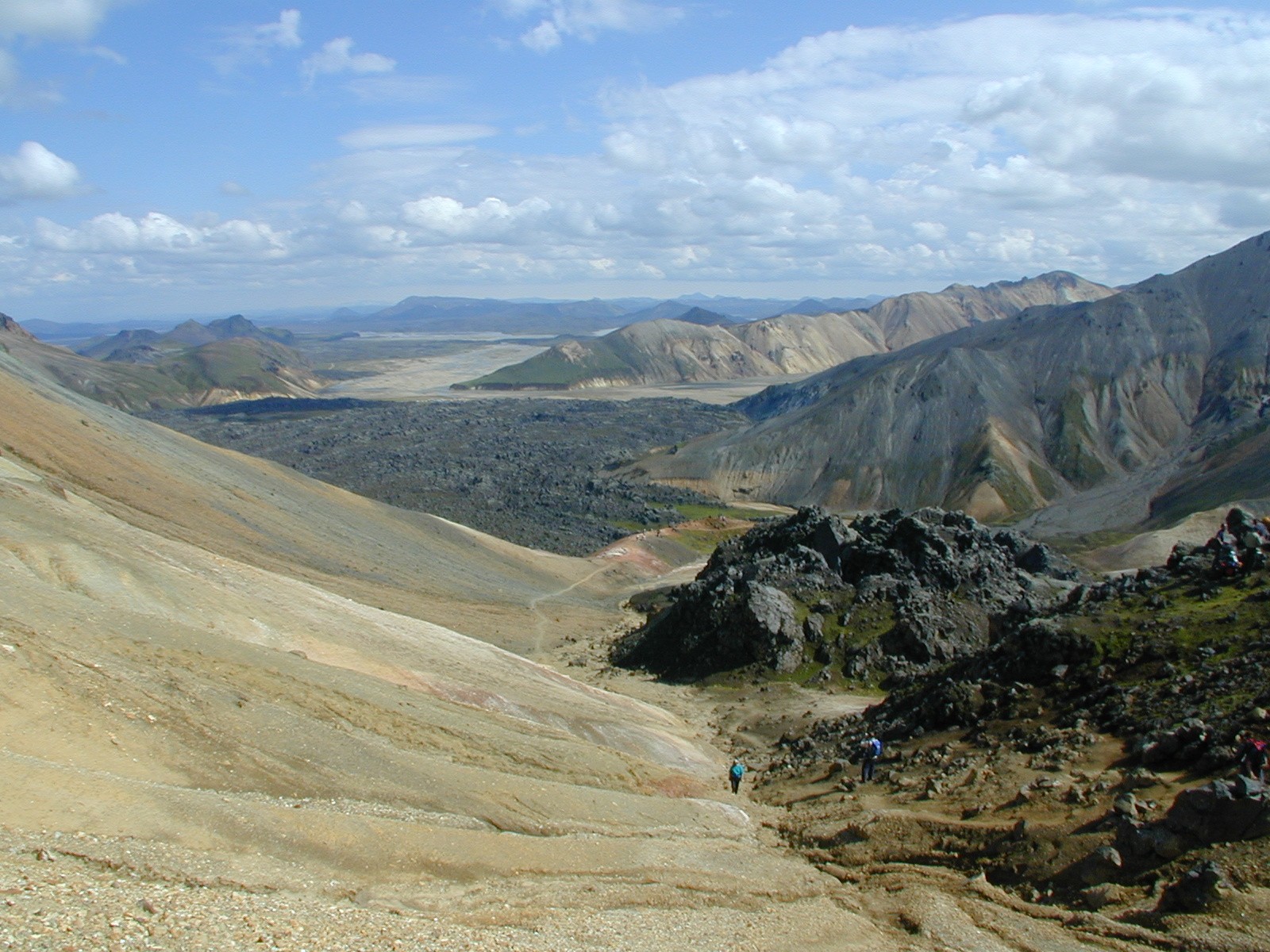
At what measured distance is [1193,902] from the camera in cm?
1817

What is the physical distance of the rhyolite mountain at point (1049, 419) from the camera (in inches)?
4963

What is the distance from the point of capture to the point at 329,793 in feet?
74.3

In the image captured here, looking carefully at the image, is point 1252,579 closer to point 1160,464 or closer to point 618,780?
point 618,780

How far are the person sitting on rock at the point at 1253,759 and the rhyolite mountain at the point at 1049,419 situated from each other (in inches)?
3649

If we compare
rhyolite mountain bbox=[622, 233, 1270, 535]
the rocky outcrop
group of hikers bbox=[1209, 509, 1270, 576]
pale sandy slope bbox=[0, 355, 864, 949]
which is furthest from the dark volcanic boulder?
→ rhyolite mountain bbox=[622, 233, 1270, 535]

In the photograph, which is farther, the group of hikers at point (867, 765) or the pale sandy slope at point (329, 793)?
the group of hikers at point (867, 765)

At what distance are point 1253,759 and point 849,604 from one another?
3269 centimetres

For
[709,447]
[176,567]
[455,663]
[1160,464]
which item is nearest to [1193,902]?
[455,663]

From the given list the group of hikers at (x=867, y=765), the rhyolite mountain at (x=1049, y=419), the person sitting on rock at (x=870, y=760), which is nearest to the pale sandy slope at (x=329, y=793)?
the group of hikers at (x=867, y=765)

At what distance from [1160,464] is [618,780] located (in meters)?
114

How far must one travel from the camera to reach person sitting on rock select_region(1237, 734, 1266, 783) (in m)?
21.7

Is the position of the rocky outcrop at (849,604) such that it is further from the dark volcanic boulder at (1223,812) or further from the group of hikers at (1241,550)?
the dark volcanic boulder at (1223,812)

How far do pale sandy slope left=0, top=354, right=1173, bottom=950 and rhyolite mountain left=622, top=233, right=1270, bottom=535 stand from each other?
89788 mm

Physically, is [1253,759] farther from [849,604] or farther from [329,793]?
[849,604]
